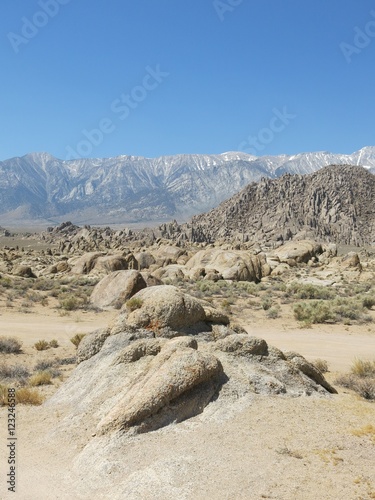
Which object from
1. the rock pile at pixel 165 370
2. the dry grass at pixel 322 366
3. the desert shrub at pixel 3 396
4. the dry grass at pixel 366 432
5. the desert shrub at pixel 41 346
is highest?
the rock pile at pixel 165 370

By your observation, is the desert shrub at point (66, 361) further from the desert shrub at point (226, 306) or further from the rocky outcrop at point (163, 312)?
the desert shrub at point (226, 306)

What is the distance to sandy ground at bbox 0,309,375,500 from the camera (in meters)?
5.30

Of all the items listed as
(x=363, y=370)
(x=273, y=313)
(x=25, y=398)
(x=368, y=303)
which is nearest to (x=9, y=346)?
(x=25, y=398)

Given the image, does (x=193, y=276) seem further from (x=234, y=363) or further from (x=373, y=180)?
(x=373, y=180)

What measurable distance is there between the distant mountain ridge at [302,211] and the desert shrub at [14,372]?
90662mm

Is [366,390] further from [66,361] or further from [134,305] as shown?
[66,361]

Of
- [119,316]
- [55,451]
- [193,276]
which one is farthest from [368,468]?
[193,276]

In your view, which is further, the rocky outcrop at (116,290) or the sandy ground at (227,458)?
the rocky outcrop at (116,290)

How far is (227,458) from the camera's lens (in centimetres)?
588

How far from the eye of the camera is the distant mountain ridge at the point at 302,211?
360ft

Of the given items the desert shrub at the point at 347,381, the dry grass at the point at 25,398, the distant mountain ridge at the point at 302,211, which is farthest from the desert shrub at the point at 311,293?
the distant mountain ridge at the point at 302,211

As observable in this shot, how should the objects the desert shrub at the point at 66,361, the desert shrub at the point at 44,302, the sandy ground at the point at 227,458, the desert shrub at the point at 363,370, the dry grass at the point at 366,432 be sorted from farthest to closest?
the desert shrub at the point at 44,302 → the desert shrub at the point at 66,361 → the desert shrub at the point at 363,370 → the dry grass at the point at 366,432 → the sandy ground at the point at 227,458

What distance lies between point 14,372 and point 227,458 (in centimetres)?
758

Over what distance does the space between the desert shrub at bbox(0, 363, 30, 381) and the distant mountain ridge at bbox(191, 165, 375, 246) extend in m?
90.7
